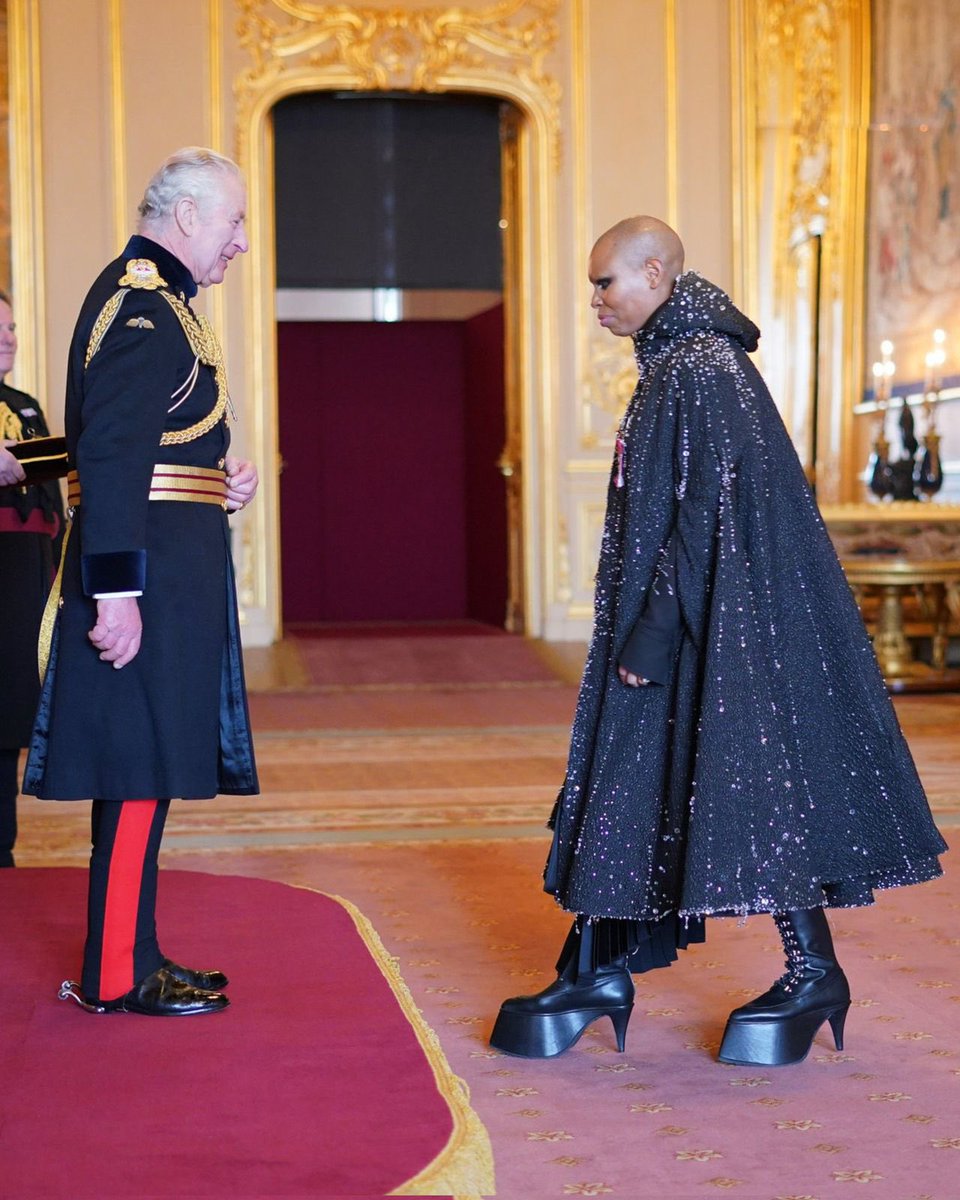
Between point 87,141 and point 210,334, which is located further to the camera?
point 87,141

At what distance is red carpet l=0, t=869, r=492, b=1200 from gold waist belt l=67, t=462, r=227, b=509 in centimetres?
91

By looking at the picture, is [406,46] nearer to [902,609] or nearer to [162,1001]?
[902,609]

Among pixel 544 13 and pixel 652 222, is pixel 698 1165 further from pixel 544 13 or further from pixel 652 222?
pixel 544 13

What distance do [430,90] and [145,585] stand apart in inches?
309

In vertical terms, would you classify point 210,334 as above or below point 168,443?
above

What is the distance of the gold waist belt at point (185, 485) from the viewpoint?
275 cm

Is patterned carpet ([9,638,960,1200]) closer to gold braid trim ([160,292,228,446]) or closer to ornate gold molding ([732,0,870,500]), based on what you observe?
gold braid trim ([160,292,228,446])

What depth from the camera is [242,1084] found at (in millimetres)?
2459

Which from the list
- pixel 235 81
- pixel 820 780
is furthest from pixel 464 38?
pixel 820 780

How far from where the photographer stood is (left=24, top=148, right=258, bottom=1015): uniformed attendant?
2.64 metres

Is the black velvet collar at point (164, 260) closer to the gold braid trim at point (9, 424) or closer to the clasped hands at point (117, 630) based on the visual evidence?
the clasped hands at point (117, 630)

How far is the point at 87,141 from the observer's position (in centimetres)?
962

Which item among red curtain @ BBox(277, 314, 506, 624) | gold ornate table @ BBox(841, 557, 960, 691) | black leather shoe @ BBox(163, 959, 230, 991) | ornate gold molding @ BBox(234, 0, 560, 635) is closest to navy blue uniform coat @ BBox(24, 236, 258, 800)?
black leather shoe @ BBox(163, 959, 230, 991)

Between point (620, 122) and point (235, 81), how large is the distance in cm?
238
